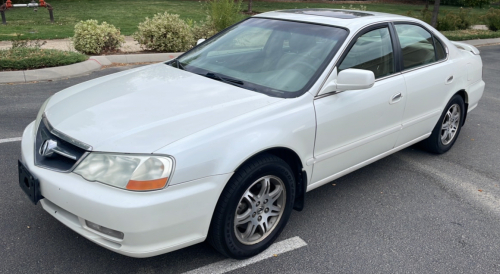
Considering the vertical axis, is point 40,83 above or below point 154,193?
below

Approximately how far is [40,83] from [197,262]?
5.98 metres

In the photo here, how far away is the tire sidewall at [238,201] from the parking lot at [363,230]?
0.34 ft

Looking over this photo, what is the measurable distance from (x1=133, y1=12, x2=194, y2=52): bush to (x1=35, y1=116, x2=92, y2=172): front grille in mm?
7988

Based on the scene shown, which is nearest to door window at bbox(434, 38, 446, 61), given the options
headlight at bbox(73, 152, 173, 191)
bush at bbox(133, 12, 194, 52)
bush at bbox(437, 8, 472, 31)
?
headlight at bbox(73, 152, 173, 191)

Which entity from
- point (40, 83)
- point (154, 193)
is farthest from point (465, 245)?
point (40, 83)

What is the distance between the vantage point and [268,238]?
332 centimetres

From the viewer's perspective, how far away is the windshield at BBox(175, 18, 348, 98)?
3564 mm

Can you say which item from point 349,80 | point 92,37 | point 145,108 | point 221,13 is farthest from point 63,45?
point 349,80

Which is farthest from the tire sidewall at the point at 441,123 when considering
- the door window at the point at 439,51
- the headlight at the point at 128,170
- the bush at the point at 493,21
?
the bush at the point at 493,21

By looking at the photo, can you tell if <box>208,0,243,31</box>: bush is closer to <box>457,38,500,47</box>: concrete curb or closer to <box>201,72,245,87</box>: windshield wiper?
<box>201,72,245,87</box>: windshield wiper

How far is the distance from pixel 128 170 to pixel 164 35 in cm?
872

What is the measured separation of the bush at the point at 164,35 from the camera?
10688 mm

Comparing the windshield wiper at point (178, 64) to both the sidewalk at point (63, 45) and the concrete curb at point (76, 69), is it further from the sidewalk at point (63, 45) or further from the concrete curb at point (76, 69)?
the sidewalk at point (63, 45)

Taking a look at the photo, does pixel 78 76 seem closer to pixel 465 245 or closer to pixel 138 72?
pixel 138 72
